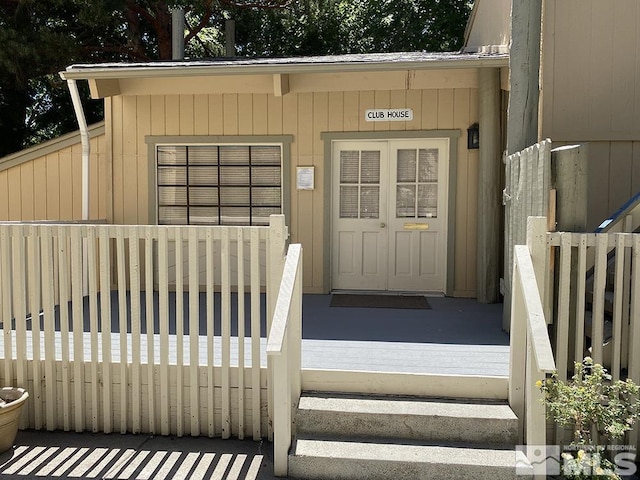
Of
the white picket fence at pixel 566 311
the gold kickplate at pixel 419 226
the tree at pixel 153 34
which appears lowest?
the white picket fence at pixel 566 311

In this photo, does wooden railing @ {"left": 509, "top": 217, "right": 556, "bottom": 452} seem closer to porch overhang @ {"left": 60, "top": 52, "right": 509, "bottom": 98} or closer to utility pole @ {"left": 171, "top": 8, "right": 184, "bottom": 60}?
porch overhang @ {"left": 60, "top": 52, "right": 509, "bottom": 98}

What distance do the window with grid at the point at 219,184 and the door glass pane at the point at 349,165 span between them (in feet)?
2.43

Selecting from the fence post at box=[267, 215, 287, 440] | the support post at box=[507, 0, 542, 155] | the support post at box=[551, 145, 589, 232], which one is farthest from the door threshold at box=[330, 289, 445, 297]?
the fence post at box=[267, 215, 287, 440]

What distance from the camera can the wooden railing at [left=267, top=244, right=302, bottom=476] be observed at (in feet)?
8.86

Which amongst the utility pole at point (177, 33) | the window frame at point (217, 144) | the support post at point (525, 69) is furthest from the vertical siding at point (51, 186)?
the support post at point (525, 69)

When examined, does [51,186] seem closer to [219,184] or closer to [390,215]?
[219,184]

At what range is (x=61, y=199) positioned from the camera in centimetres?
679

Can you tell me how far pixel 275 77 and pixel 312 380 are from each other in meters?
3.46

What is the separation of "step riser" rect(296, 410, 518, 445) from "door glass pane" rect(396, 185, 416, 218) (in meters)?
3.32

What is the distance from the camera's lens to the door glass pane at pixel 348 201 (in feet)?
19.9

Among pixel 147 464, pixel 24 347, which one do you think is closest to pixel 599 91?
pixel 147 464

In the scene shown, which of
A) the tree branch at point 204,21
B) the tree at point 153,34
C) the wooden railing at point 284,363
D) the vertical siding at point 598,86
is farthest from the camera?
the tree branch at point 204,21

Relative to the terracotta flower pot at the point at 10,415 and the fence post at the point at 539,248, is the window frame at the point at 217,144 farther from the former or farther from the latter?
the fence post at the point at 539,248

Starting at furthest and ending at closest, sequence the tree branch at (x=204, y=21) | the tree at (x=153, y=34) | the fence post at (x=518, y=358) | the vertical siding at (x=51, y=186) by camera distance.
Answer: the tree branch at (x=204, y=21) → the tree at (x=153, y=34) → the vertical siding at (x=51, y=186) → the fence post at (x=518, y=358)
